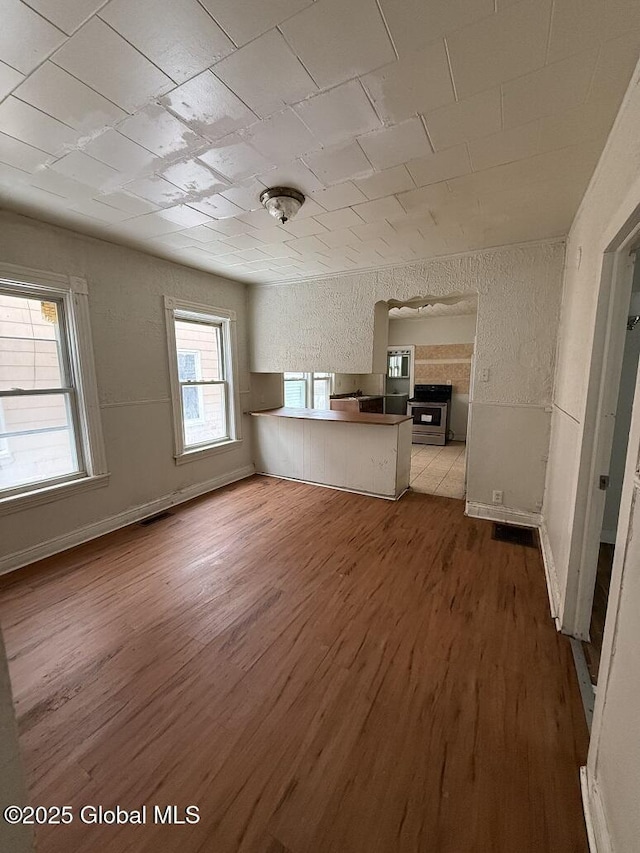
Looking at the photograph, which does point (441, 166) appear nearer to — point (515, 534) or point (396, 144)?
point (396, 144)

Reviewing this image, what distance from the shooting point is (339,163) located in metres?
1.78

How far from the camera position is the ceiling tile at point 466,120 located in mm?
1377

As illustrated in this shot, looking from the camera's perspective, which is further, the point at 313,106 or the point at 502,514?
the point at 502,514

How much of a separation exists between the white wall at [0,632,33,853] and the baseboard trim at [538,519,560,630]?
232cm

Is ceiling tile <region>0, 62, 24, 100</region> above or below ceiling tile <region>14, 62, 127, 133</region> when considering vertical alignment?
below

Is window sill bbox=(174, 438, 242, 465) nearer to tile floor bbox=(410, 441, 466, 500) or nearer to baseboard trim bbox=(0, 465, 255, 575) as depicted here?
baseboard trim bbox=(0, 465, 255, 575)

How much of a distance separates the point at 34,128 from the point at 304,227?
1593 millimetres

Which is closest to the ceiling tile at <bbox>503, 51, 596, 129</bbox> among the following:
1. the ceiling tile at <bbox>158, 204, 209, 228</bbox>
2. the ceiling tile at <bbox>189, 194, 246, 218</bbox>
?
the ceiling tile at <bbox>189, 194, 246, 218</bbox>

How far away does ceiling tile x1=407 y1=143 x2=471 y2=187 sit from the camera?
1690 mm

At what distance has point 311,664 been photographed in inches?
65.4

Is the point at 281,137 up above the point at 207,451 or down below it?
above

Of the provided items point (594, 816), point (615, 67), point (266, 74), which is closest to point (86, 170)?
point (266, 74)

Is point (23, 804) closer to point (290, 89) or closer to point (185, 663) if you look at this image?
point (185, 663)

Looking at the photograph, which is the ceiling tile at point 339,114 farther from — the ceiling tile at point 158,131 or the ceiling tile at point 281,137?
the ceiling tile at point 158,131
